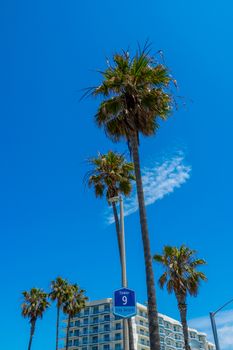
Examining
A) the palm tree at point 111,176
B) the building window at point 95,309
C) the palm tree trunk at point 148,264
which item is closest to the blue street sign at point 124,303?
the palm tree trunk at point 148,264

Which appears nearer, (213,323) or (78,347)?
(213,323)

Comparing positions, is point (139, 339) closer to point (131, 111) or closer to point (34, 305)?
point (34, 305)

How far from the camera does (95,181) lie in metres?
27.0

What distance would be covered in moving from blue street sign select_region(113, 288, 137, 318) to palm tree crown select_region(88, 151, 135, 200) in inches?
618

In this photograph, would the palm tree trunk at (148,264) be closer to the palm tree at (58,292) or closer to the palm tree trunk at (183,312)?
the palm tree trunk at (183,312)

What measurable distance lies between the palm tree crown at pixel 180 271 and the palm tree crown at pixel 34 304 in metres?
28.7

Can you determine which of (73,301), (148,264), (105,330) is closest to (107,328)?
(105,330)

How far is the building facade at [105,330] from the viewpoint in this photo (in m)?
104

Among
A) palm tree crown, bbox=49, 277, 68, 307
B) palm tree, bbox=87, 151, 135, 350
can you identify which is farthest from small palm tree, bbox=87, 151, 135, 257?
palm tree crown, bbox=49, 277, 68, 307

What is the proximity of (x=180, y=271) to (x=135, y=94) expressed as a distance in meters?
21.0

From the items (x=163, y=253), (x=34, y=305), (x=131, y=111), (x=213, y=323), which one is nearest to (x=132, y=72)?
(x=131, y=111)

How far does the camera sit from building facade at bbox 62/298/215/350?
104m

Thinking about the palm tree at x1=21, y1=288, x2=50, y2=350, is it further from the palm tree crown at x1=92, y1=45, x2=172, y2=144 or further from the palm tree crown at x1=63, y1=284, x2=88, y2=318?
the palm tree crown at x1=92, y1=45, x2=172, y2=144

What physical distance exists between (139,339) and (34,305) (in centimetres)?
5671
